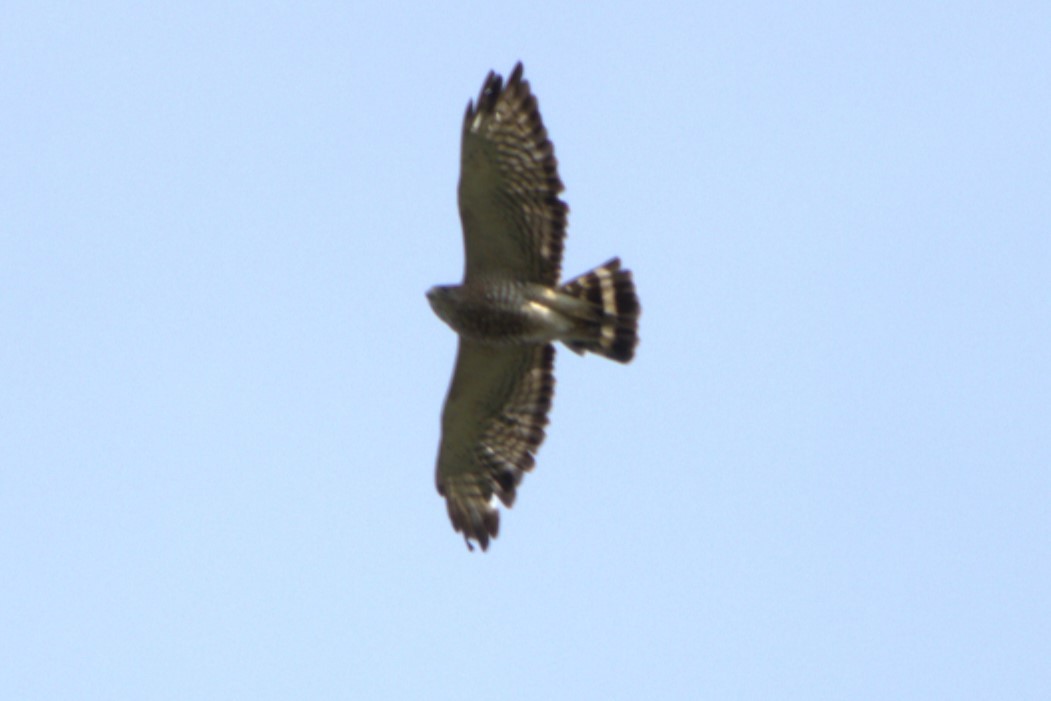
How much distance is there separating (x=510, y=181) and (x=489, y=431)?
220 cm

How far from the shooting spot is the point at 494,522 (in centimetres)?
1518

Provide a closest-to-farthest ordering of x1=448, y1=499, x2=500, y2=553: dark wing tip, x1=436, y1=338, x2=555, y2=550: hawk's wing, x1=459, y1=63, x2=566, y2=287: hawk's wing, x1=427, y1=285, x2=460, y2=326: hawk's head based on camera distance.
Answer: x1=459, y1=63, x2=566, y2=287: hawk's wing → x1=427, y1=285, x2=460, y2=326: hawk's head → x1=436, y1=338, x2=555, y2=550: hawk's wing → x1=448, y1=499, x2=500, y2=553: dark wing tip

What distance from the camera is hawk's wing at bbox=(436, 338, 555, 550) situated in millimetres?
14984

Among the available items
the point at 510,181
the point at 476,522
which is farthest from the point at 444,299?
the point at 476,522

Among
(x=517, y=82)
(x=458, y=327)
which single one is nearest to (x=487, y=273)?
(x=458, y=327)

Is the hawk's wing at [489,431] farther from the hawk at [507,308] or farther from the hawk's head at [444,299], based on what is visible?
the hawk's head at [444,299]

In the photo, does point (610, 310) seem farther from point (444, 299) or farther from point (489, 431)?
point (489, 431)

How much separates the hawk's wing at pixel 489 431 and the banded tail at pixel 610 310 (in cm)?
62

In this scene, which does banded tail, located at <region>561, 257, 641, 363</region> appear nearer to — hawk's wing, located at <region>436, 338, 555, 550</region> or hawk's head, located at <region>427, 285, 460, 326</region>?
hawk's wing, located at <region>436, 338, 555, 550</region>

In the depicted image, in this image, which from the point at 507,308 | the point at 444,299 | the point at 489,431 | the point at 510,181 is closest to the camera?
the point at 510,181

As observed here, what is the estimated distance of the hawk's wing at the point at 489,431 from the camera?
1498 centimetres

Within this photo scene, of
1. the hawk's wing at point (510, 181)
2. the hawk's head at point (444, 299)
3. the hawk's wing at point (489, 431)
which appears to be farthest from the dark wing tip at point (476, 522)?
the hawk's wing at point (510, 181)

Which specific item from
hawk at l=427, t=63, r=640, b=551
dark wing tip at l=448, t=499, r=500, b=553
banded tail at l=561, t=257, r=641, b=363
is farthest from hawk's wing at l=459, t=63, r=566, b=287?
dark wing tip at l=448, t=499, r=500, b=553

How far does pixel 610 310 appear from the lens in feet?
47.4
